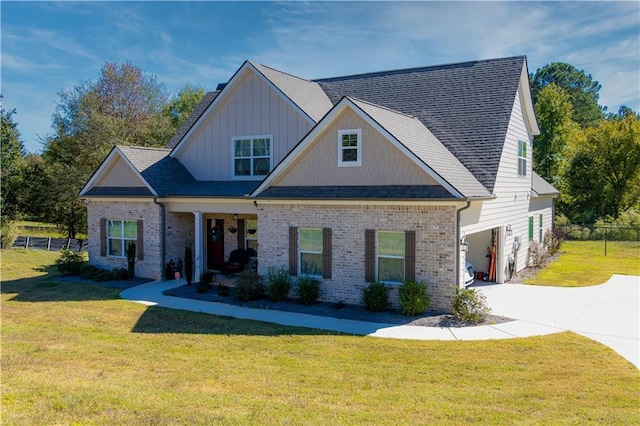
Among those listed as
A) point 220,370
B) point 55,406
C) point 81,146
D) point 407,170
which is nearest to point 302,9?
point 407,170

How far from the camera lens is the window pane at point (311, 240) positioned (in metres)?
15.2

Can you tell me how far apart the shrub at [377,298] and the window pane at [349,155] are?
3.76 meters

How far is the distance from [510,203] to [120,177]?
50.3ft

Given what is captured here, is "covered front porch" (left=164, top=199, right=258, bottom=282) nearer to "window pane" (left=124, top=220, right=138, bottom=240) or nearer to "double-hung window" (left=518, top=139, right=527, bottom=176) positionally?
"window pane" (left=124, top=220, right=138, bottom=240)

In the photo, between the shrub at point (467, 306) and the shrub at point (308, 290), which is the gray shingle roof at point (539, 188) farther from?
the shrub at point (308, 290)

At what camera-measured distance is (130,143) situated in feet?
110

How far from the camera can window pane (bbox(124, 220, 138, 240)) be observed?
19.6 meters

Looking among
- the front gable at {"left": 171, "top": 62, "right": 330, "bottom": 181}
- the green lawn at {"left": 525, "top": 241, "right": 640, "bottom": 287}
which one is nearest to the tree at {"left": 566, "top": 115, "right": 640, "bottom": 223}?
the green lawn at {"left": 525, "top": 241, "right": 640, "bottom": 287}

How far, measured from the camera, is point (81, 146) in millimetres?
32812

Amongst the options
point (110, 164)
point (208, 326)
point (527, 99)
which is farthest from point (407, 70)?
point (208, 326)

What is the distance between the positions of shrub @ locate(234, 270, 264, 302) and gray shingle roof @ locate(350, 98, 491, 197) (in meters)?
6.13

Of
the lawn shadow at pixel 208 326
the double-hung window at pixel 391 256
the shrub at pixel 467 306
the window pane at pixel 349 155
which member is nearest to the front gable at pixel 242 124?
the window pane at pixel 349 155

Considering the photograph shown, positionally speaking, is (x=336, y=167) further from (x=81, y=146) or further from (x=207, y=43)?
(x=81, y=146)

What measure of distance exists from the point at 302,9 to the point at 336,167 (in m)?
6.62
